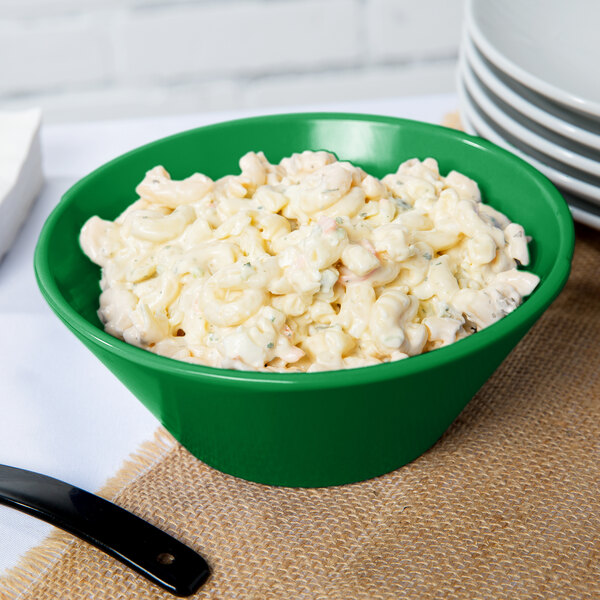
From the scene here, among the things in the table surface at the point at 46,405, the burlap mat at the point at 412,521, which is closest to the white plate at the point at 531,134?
the burlap mat at the point at 412,521

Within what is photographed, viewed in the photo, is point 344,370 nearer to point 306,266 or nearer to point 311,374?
point 311,374

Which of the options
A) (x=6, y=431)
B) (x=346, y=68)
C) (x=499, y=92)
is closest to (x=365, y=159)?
(x=499, y=92)

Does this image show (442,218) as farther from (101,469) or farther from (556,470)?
(101,469)

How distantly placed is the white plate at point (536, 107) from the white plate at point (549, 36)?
95 millimetres

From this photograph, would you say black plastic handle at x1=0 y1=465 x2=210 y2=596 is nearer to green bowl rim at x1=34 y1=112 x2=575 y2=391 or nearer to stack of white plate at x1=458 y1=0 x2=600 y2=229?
green bowl rim at x1=34 y1=112 x2=575 y2=391

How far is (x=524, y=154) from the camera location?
39.8 inches

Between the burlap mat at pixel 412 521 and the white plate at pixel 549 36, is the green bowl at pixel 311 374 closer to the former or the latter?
the burlap mat at pixel 412 521

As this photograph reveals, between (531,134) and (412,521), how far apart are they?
1.67ft

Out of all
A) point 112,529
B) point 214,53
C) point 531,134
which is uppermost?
point 531,134

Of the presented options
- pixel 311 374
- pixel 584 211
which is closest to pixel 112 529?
pixel 311 374

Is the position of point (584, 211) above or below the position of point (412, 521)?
above

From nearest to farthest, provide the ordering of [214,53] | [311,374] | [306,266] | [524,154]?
1. [311,374]
2. [306,266]
3. [524,154]
4. [214,53]

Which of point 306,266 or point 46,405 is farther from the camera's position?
point 46,405

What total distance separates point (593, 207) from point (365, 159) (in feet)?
0.95
